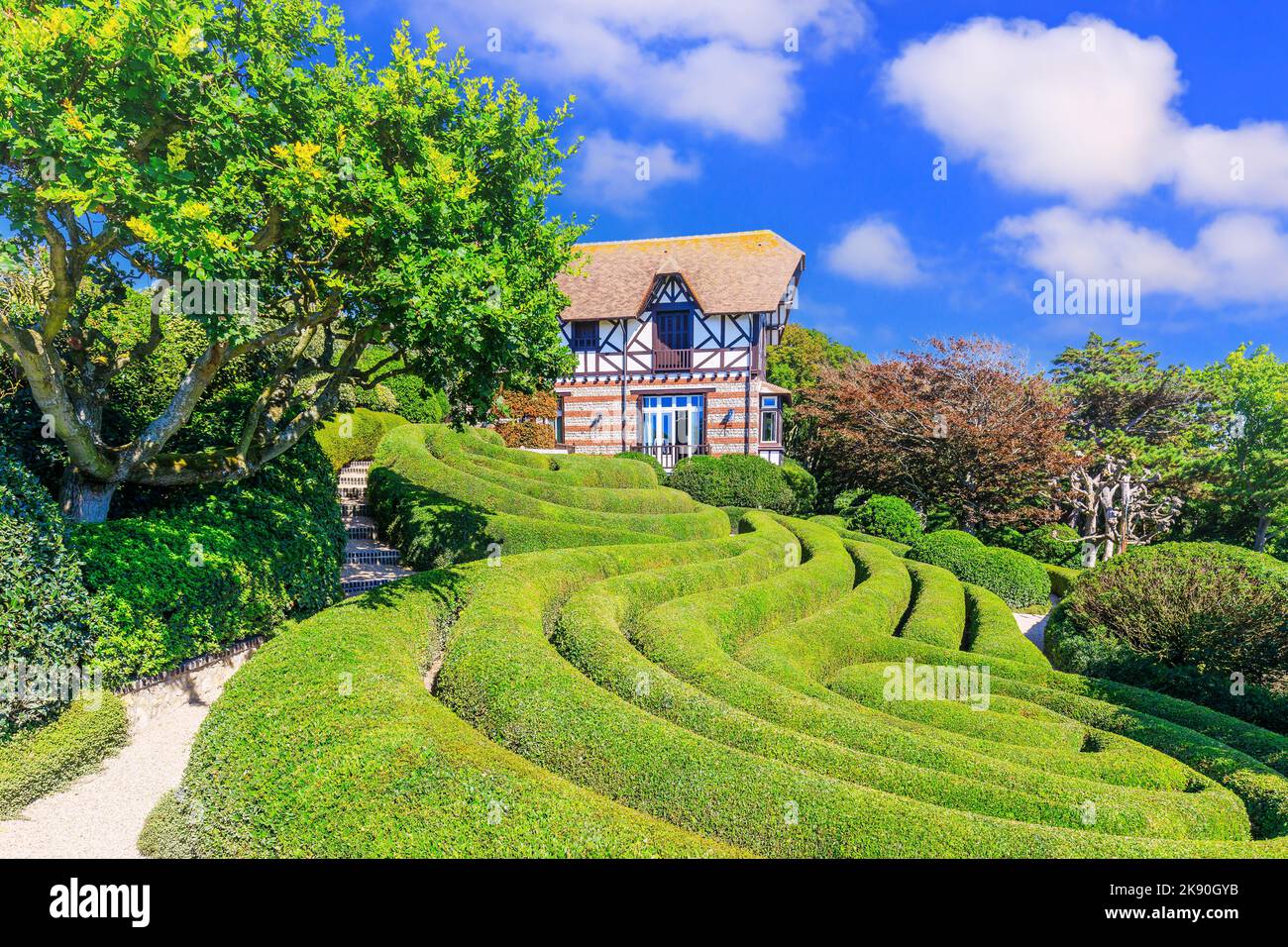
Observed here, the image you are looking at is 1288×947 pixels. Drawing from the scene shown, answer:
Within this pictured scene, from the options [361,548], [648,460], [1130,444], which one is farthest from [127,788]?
[1130,444]

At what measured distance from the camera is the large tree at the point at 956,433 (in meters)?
27.5

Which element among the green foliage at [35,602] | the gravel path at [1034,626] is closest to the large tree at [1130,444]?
the gravel path at [1034,626]

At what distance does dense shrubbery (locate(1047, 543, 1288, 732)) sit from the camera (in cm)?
1323

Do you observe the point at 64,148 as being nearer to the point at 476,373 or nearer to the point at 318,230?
the point at 318,230

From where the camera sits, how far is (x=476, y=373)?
11.6 meters

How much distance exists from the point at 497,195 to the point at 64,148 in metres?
6.56

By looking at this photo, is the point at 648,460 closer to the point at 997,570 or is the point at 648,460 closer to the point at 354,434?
the point at 354,434

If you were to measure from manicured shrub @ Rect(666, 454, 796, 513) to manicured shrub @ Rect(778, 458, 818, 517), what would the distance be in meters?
0.67

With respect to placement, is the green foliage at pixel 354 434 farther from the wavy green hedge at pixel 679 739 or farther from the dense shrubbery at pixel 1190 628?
the dense shrubbery at pixel 1190 628

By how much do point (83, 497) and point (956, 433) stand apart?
94.5 ft

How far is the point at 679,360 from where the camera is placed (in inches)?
1352

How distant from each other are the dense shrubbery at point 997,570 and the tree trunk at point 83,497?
867 inches

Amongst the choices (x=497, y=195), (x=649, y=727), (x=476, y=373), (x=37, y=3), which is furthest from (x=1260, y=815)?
(x=37, y=3)

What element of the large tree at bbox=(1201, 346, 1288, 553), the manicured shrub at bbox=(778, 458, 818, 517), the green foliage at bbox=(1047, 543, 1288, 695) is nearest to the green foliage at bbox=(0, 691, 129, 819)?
the green foliage at bbox=(1047, 543, 1288, 695)
